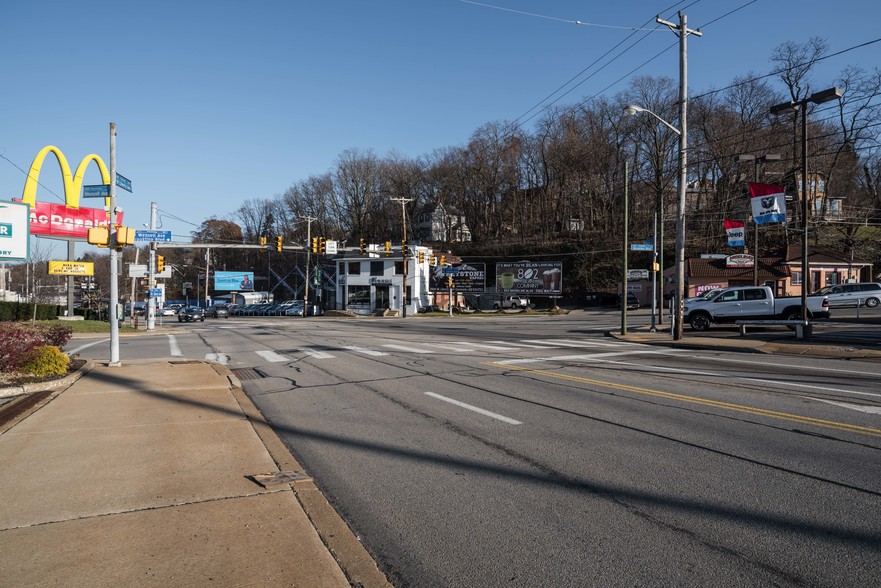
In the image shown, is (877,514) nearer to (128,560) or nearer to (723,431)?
(723,431)

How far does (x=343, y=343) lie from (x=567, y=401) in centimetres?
1534

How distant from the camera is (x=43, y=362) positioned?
467 inches

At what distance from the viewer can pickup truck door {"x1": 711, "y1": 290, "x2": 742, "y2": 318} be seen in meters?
26.6

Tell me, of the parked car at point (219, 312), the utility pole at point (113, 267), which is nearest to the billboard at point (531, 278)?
the parked car at point (219, 312)

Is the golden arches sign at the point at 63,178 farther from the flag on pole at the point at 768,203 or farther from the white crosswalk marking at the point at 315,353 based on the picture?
the flag on pole at the point at 768,203

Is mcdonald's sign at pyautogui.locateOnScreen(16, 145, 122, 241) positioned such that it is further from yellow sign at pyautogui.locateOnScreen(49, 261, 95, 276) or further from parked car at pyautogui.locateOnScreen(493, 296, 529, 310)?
parked car at pyautogui.locateOnScreen(493, 296, 529, 310)

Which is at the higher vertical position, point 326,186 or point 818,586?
point 326,186

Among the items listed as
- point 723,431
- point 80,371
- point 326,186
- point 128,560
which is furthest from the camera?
point 326,186

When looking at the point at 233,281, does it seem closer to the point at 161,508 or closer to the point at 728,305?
the point at 728,305

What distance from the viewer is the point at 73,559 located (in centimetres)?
402

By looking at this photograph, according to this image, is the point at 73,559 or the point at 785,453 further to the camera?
the point at 785,453

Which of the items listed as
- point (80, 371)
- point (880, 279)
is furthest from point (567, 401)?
point (880, 279)

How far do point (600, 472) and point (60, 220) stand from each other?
5368 cm

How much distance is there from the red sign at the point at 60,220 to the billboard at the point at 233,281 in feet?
154
